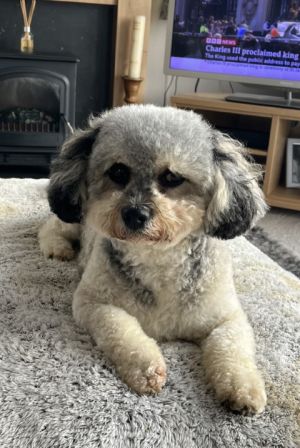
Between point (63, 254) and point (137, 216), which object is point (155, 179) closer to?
point (137, 216)

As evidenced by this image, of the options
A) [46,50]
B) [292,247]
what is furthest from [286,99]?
[46,50]

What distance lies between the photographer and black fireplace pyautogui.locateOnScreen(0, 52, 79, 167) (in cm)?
293

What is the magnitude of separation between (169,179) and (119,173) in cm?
11

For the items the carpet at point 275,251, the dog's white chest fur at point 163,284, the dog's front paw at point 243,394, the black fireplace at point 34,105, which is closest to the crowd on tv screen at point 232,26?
the black fireplace at point 34,105

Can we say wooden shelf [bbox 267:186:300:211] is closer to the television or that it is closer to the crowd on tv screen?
the television

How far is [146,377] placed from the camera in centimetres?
106

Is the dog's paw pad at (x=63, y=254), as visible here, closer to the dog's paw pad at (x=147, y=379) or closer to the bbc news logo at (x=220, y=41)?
the dog's paw pad at (x=147, y=379)

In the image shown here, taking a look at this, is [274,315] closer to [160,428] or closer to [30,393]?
[160,428]

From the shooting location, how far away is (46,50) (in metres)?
3.22

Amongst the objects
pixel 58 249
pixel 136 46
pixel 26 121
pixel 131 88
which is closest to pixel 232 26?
pixel 136 46

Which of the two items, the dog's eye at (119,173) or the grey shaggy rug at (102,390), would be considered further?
the dog's eye at (119,173)

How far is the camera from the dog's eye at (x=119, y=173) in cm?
114

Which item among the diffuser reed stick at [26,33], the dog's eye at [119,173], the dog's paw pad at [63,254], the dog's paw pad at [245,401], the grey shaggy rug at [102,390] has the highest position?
the diffuser reed stick at [26,33]

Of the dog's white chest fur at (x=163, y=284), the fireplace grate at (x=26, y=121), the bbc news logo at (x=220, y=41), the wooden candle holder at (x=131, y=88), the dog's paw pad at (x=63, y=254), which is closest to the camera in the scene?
the dog's white chest fur at (x=163, y=284)
